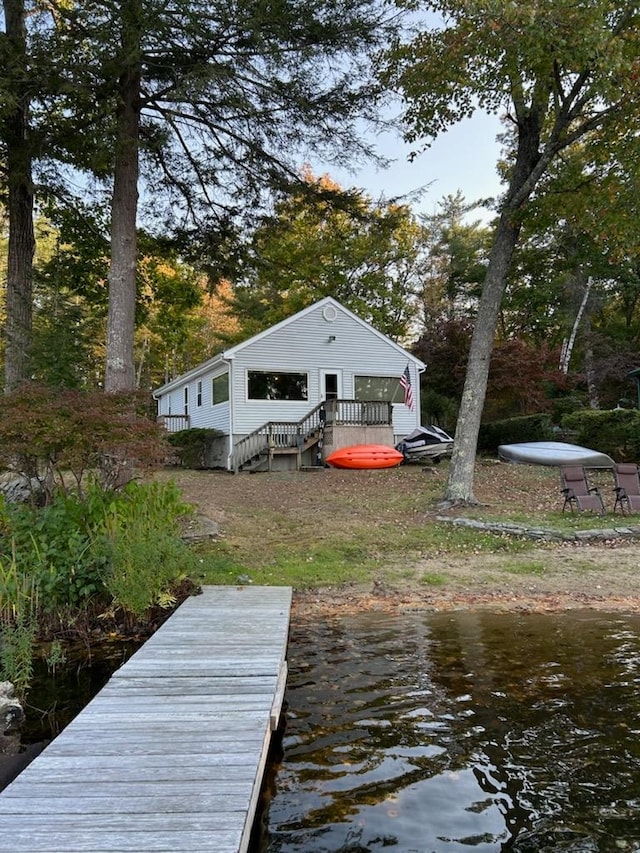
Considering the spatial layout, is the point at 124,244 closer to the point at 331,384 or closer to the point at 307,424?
the point at 307,424

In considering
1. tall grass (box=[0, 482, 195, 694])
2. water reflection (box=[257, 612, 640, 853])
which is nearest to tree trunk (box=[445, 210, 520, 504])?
water reflection (box=[257, 612, 640, 853])

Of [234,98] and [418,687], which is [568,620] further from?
[234,98]

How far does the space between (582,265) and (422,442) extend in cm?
1455

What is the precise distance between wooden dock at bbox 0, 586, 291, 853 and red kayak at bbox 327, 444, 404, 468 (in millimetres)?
13219

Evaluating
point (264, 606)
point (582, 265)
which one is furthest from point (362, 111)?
point (582, 265)

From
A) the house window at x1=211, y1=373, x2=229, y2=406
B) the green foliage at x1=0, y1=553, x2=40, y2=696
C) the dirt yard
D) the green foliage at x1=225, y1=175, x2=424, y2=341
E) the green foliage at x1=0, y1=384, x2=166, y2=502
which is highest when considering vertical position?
the green foliage at x1=225, y1=175, x2=424, y2=341

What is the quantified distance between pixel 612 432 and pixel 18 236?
1493 centimetres

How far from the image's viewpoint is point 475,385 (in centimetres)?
1155

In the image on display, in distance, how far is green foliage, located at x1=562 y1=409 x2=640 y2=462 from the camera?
Result: 15938 millimetres

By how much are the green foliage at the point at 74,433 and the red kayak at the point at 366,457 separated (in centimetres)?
1109

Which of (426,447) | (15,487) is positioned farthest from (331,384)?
(15,487)

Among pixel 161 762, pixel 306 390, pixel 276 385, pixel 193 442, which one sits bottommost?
pixel 161 762

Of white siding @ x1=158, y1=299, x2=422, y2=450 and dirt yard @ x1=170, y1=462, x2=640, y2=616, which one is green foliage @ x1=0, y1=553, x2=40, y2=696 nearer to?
dirt yard @ x1=170, y1=462, x2=640, y2=616

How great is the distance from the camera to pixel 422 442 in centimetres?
1897
